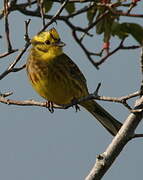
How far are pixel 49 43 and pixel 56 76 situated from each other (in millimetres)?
408

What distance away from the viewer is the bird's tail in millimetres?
5803

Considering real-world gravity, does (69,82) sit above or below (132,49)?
below

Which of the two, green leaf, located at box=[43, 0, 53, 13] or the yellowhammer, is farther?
the yellowhammer

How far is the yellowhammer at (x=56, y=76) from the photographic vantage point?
5.80 m

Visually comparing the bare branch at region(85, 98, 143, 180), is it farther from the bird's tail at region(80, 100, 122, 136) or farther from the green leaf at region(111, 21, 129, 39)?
the bird's tail at region(80, 100, 122, 136)

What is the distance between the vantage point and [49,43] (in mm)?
5957

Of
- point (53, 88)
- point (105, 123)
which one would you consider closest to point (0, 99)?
point (53, 88)

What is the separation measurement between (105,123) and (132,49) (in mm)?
3003

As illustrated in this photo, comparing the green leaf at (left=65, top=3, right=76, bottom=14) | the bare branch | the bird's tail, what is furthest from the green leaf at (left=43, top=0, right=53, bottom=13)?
the bird's tail

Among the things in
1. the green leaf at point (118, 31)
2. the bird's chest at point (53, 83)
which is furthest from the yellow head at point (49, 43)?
the green leaf at point (118, 31)

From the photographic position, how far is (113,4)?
305 cm

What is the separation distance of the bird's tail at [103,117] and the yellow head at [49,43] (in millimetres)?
727

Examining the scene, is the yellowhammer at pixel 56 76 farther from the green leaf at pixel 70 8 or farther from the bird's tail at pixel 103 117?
the green leaf at pixel 70 8

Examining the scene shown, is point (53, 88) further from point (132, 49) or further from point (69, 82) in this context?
point (132, 49)
